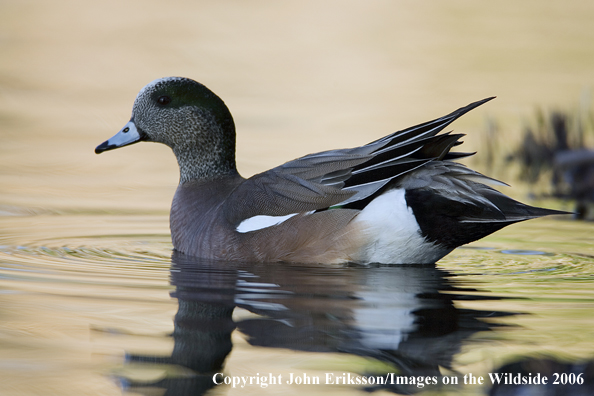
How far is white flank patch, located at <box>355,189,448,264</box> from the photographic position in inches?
182

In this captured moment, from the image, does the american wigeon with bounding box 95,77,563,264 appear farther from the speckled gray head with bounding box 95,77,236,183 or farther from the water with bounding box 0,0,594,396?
the speckled gray head with bounding box 95,77,236,183

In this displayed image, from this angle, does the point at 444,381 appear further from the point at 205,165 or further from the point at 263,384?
the point at 205,165

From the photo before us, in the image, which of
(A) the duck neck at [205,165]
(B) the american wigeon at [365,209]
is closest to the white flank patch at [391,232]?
(B) the american wigeon at [365,209]

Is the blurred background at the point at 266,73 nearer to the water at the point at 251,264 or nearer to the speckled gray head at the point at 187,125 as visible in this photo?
the water at the point at 251,264

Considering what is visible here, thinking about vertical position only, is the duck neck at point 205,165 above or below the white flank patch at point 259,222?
above

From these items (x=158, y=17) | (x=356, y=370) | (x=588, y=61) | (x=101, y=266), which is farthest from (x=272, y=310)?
(x=158, y=17)

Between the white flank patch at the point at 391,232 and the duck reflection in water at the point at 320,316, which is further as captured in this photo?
the white flank patch at the point at 391,232

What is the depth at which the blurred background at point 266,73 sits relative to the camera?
28.4 ft

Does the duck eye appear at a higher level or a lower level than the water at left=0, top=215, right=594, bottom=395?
higher

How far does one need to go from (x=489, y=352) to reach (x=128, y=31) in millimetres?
13443

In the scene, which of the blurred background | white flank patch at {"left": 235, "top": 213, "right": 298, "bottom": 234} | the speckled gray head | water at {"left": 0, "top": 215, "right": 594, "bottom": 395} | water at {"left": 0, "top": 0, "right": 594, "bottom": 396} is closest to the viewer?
water at {"left": 0, "top": 215, "right": 594, "bottom": 395}

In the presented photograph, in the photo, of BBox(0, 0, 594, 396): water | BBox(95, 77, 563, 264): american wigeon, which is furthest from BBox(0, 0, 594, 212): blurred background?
BBox(95, 77, 563, 264): american wigeon

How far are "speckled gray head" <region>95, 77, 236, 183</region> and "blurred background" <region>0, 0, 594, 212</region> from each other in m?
1.23

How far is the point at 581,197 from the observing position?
7.52 metres
